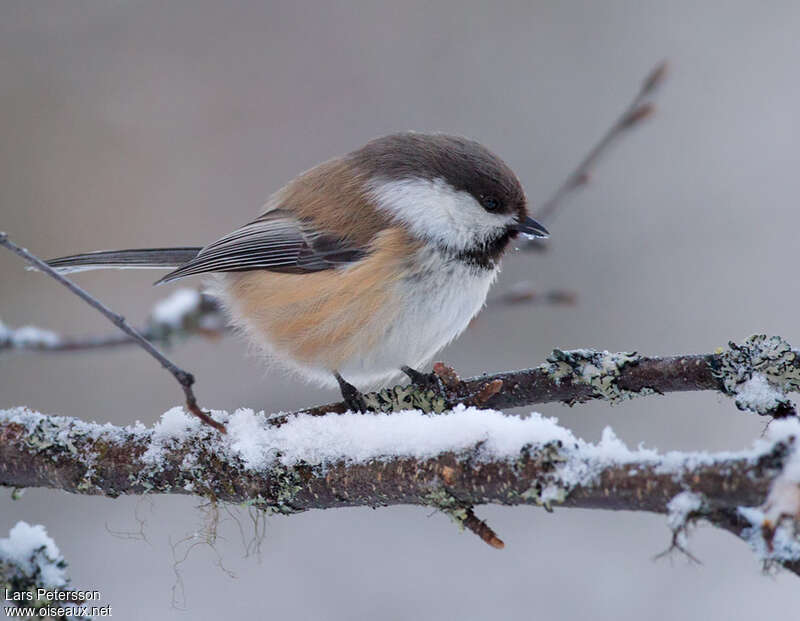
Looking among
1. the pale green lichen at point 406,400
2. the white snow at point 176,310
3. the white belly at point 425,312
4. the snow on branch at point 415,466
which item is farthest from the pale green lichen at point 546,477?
the white snow at point 176,310

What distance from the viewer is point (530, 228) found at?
2.53 meters

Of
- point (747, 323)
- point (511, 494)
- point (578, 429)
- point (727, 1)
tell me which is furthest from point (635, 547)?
point (727, 1)

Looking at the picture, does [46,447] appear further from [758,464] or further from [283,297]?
[758,464]

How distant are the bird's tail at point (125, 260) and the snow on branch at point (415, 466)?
3.01ft

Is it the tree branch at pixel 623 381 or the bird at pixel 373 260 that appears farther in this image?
the bird at pixel 373 260

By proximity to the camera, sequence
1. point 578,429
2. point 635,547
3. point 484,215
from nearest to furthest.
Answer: point 484,215 < point 635,547 < point 578,429

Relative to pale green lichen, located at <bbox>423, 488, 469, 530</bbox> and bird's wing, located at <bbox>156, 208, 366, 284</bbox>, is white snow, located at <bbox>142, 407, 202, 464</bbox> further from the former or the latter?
bird's wing, located at <bbox>156, 208, 366, 284</bbox>

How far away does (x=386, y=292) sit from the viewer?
2348 millimetres

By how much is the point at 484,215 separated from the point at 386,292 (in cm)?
44

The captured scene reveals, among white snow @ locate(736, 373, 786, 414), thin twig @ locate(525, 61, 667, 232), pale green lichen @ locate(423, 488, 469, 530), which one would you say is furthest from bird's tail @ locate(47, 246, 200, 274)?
white snow @ locate(736, 373, 786, 414)

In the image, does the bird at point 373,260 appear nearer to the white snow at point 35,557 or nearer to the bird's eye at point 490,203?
the bird's eye at point 490,203

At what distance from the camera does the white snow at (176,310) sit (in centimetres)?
242

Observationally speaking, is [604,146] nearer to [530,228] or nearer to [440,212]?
[530,228]

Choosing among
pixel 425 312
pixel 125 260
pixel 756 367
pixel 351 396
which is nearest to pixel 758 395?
pixel 756 367
